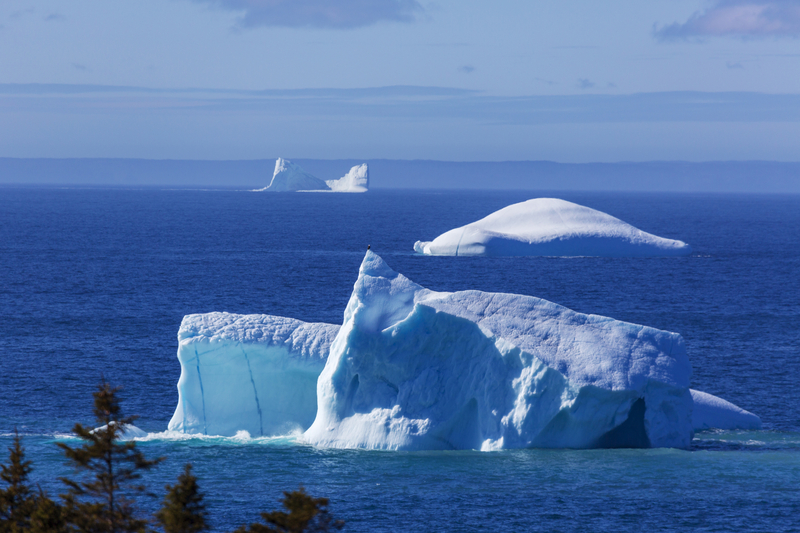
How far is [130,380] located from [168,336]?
9.34 m

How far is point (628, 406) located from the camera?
26.7 m

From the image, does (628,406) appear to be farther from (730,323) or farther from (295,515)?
(730,323)

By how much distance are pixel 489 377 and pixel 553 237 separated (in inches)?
2179

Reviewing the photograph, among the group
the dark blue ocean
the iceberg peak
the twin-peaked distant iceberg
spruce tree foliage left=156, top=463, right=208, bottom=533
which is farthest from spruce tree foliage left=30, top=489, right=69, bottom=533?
the iceberg peak

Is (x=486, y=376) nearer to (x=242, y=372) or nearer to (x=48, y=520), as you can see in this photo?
(x=242, y=372)

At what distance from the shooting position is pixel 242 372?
97.2ft

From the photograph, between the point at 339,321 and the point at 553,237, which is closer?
the point at 339,321

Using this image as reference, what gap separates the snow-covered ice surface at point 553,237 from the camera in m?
80.9

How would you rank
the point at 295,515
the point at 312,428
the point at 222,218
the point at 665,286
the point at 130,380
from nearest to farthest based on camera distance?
the point at 295,515, the point at 312,428, the point at 130,380, the point at 665,286, the point at 222,218

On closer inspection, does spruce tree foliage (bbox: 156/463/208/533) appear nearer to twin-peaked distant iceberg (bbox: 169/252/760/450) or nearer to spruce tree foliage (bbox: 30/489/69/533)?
spruce tree foliage (bbox: 30/489/69/533)

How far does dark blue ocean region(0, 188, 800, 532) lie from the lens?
23328 mm

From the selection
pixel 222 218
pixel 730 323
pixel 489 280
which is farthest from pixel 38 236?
pixel 730 323

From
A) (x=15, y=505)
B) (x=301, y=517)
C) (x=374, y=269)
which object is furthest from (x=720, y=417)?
(x=15, y=505)

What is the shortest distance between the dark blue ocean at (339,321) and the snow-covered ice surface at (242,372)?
0.99 meters
